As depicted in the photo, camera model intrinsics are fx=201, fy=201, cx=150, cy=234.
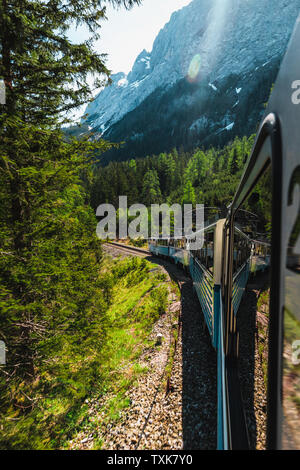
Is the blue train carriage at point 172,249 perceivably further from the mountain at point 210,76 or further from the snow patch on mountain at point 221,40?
the snow patch on mountain at point 221,40

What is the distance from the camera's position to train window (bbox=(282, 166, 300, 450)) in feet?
2.64

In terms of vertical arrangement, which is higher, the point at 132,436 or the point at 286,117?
the point at 286,117

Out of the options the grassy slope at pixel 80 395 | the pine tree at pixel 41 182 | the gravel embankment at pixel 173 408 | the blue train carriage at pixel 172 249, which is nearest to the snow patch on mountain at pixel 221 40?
the blue train carriage at pixel 172 249

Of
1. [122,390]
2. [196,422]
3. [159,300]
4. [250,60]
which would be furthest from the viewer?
[250,60]

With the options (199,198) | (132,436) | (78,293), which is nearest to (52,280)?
(78,293)

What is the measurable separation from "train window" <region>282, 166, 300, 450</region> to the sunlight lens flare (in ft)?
721

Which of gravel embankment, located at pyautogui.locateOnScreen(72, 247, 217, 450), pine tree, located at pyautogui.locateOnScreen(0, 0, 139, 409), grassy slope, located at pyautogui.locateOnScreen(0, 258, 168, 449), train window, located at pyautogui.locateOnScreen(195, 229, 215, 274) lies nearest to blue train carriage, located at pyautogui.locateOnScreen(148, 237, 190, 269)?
grassy slope, located at pyautogui.locateOnScreen(0, 258, 168, 449)

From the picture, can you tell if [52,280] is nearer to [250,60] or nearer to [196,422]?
[196,422]

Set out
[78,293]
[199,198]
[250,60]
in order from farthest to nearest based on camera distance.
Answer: [250,60]
[199,198]
[78,293]

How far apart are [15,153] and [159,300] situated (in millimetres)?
7767

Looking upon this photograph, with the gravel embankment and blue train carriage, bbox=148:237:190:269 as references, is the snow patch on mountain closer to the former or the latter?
blue train carriage, bbox=148:237:190:269

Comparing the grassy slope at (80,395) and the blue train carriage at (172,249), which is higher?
the blue train carriage at (172,249)

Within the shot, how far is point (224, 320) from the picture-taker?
3852 millimetres

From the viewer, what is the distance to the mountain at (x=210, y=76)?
13662 centimetres
